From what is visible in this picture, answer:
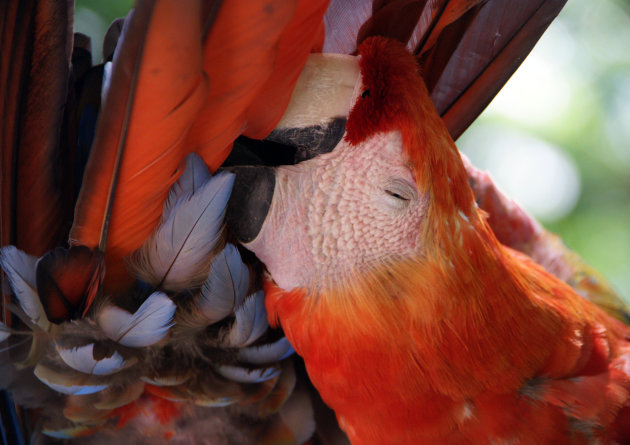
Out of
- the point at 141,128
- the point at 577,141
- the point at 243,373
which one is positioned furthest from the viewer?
the point at 577,141

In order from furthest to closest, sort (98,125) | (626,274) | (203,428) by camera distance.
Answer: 1. (626,274)
2. (203,428)
3. (98,125)

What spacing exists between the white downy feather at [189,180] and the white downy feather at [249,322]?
0.32 ft

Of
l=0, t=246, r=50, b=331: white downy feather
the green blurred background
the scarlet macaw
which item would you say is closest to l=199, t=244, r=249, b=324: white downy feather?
the scarlet macaw

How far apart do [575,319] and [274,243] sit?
0.94 ft

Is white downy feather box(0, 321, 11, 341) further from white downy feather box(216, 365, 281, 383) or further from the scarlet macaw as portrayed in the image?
white downy feather box(216, 365, 281, 383)

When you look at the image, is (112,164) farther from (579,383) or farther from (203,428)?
(579,383)

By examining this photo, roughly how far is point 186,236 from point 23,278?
4.4 inches

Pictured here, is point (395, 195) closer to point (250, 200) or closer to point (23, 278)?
point (250, 200)

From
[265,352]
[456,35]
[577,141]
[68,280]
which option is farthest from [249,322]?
[577,141]

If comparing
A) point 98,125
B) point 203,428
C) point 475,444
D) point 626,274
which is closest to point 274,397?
point 203,428

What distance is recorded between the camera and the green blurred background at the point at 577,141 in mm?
1247

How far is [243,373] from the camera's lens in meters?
0.44

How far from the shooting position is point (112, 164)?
1.13 feet

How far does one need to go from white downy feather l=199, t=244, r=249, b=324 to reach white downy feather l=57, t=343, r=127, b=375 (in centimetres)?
7
